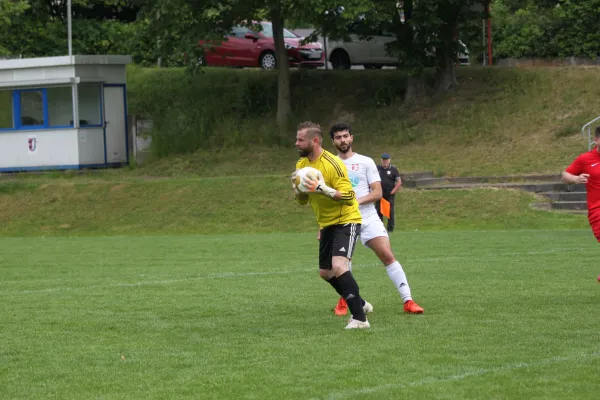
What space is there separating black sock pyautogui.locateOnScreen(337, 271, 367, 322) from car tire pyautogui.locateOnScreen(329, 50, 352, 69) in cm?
3241

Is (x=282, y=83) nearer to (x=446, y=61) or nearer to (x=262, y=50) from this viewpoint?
(x=262, y=50)

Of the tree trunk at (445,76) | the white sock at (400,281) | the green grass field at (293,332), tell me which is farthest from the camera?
the tree trunk at (445,76)

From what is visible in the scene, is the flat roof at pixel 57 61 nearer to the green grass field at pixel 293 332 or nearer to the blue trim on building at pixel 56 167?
the blue trim on building at pixel 56 167

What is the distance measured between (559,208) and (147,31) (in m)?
16.6

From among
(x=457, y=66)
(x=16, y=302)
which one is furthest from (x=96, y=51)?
(x=16, y=302)

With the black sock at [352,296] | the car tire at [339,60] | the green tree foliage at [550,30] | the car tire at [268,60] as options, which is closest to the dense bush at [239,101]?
the car tire at [268,60]

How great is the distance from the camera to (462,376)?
24.0ft

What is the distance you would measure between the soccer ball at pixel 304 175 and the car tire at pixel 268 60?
32.5 meters

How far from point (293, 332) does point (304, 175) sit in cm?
154

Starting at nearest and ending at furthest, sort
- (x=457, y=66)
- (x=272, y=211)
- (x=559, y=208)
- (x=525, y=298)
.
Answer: (x=525, y=298)
(x=559, y=208)
(x=272, y=211)
(x=457, y=66)

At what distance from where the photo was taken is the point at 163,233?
28141 millimetres

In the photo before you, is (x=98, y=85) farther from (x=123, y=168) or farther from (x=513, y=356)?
(x=513, y=356)

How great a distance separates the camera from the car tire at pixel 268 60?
4144 cm

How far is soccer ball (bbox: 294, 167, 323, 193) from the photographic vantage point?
919cm
